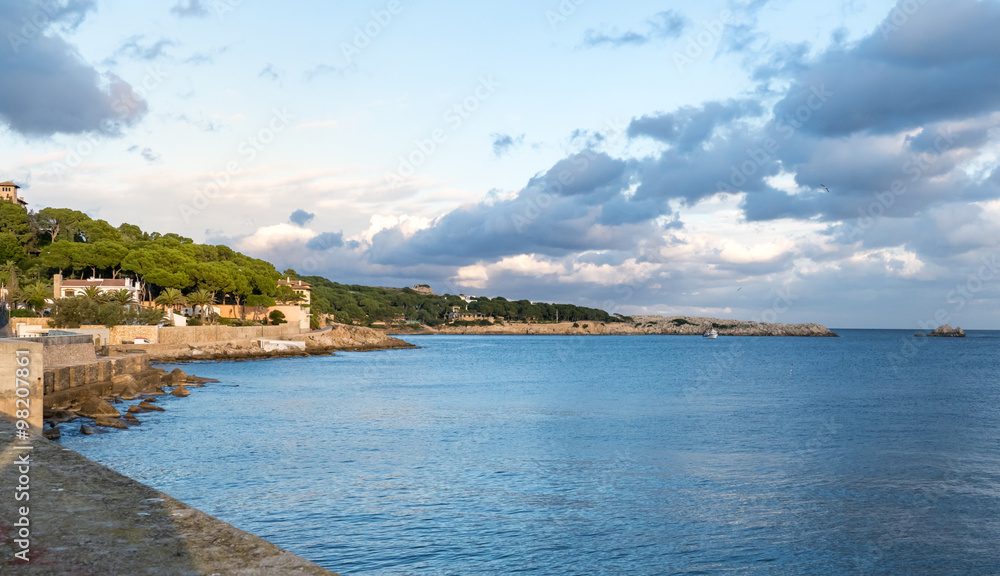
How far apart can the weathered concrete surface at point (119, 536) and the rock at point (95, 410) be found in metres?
20.7

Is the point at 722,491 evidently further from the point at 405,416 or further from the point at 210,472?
the point at 405,416

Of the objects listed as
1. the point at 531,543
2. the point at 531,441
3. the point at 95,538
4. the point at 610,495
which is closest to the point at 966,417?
the point at 531,441

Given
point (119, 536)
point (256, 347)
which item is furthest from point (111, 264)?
point (119, 536)

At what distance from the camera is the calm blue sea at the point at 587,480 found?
1246 centimetres

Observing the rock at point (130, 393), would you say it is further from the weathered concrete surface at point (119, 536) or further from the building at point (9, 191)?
the building at point (9, 191)

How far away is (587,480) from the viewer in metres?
18.2

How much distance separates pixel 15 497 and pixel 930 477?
20548 mm

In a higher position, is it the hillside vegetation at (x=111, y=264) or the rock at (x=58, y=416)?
the hillside vegetation at (x=111, y=264)

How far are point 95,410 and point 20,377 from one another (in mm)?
13786

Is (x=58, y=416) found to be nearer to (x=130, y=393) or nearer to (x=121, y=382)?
(x=130, y=393)

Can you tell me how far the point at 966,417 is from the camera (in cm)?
3244

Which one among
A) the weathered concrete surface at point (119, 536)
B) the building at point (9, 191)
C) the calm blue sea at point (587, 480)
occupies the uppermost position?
the building at point (9, 191)

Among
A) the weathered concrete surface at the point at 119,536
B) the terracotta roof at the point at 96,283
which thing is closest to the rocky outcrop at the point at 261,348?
the terracotta roof at the point at 96,283

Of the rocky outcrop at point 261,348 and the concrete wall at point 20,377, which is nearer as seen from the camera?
the concrete wall at point 20,377
